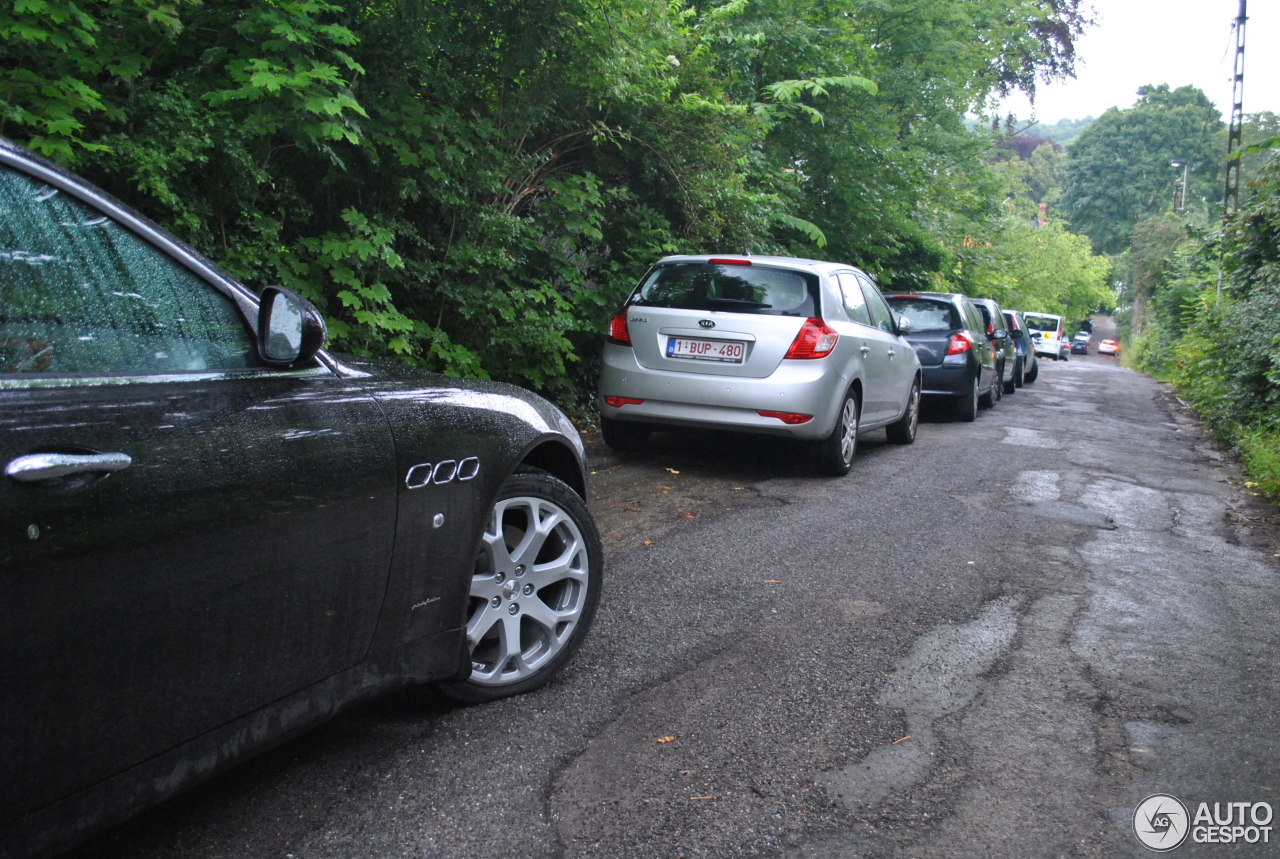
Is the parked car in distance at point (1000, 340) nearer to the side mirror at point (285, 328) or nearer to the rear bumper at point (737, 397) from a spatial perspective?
the rear bumper at point (737, 397)

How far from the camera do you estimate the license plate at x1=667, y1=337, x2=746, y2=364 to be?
771 centimetres

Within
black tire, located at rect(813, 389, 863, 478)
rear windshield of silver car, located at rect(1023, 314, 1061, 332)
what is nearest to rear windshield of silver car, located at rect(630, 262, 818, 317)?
black tire, located at rect(813, 389, 863, 478)

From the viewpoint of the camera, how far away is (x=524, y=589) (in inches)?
138

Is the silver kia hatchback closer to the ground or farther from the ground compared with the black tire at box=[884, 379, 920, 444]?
farther from the ground

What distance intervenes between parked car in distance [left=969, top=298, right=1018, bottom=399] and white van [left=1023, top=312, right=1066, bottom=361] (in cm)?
3344

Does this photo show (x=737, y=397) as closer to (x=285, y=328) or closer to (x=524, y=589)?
(x=524, y=589)

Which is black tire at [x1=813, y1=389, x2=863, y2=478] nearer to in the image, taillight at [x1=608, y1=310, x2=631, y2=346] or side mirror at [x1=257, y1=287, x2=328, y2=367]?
taillight at [x1=608, y1=310, x2=631, y2=346]

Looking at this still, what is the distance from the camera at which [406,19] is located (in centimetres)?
750

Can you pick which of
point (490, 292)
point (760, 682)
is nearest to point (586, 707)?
point (760, 682)

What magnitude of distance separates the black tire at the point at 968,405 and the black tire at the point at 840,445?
5803 millimetres

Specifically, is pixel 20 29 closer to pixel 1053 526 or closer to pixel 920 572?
→ pixel 920 572

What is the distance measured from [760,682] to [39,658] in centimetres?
253

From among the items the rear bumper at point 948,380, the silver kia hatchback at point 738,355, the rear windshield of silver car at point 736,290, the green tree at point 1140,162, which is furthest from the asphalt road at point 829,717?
the green tree at point 1140,162

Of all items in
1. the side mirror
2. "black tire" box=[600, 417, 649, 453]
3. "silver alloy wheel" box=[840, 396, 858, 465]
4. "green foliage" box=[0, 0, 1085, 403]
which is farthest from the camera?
"black tire" box=[600, 417, 649, 453]
